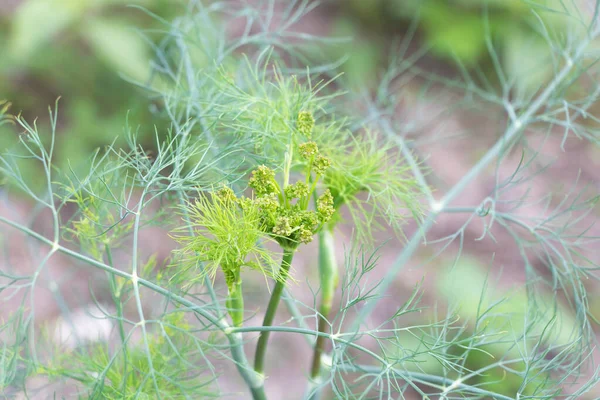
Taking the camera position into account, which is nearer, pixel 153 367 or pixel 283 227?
pixel 283 227

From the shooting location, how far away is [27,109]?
1.87 meters

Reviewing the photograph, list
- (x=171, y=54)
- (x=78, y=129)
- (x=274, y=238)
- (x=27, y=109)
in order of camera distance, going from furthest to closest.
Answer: (x=27, y=109)
(x=78, y=129)
(x=171, y=54)
(x=274, y=238)

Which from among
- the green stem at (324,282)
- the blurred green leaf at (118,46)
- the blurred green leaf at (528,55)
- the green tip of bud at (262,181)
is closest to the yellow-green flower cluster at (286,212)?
the green tip of bud at (262,181)

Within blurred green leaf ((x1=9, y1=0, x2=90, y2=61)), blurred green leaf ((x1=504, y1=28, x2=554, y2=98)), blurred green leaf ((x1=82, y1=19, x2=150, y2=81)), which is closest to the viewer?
blurred green leaf ((x1=9, y1=0, x2=90, y2=61))

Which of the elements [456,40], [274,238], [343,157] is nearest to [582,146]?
[456,40]

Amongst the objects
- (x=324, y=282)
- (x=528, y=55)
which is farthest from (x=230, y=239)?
(x=528, y=55)

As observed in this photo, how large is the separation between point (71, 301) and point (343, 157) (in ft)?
3.59

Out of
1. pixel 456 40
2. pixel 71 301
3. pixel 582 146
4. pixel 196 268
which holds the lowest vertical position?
pixel 71 301

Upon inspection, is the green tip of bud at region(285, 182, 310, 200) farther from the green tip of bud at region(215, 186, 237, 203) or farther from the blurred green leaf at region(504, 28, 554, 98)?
the blurred green leaf at region(504, 28, 554, 98)

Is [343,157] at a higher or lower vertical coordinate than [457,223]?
A: higher

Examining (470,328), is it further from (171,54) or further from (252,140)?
(252,140)

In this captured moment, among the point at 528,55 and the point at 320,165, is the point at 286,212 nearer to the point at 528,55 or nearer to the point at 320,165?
the point at 320,165

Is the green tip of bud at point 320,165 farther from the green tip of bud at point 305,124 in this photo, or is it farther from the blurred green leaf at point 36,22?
the blurred green leaf at point 36,22

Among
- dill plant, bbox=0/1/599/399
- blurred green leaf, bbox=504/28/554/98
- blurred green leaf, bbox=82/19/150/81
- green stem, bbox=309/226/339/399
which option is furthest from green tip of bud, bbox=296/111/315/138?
blurred green leaf, bbox=504/28/554/98
